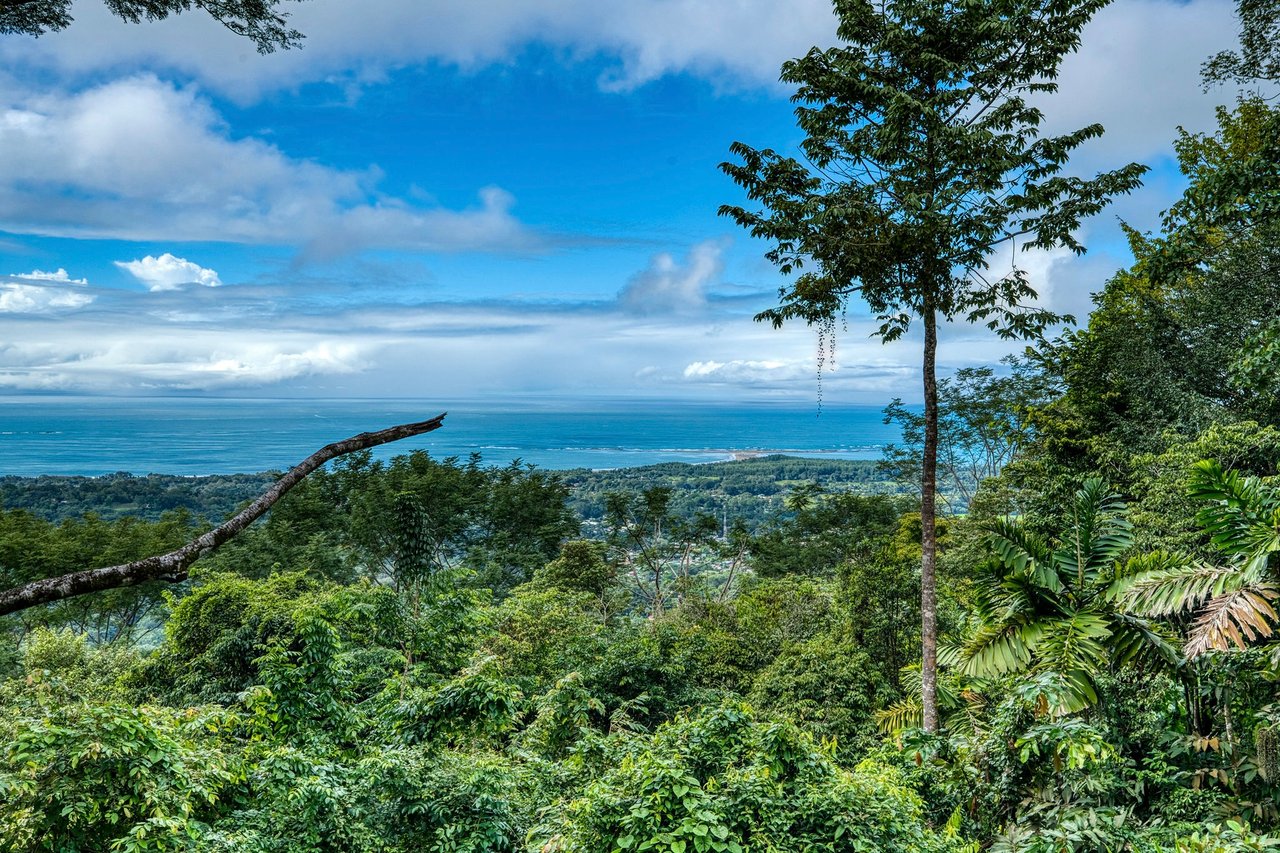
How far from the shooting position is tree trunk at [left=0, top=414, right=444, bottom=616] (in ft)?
7.93

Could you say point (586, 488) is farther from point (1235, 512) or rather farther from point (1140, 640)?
point (1235, 512)

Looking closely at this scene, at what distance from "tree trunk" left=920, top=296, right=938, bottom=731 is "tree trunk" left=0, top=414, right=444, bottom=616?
6709 millimetres

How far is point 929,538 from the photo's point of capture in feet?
25.2

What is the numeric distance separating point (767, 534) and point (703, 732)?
27173mm

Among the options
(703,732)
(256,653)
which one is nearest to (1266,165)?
(703,732)

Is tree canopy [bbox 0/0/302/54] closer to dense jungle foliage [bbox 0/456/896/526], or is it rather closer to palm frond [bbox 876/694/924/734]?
palm frond [bbox 876/694/924/734]

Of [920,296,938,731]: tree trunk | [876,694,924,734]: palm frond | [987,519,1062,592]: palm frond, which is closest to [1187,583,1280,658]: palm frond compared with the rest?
[987,519,1062,592]: palm frond

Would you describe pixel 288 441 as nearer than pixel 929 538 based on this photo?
No

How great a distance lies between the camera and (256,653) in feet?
35.7

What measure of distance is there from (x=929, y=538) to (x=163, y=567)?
A: 7689mm

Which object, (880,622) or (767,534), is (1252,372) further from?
(767,534)

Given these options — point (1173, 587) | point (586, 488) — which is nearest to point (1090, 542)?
point (1173, 587)

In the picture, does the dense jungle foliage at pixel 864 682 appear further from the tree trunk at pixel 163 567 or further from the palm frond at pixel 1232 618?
the tree trunk at pixel 163 567

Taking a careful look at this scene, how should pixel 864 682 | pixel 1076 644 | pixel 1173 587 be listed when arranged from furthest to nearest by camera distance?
pixel 864 682
pixel 1076 644
pixel 1173 587
